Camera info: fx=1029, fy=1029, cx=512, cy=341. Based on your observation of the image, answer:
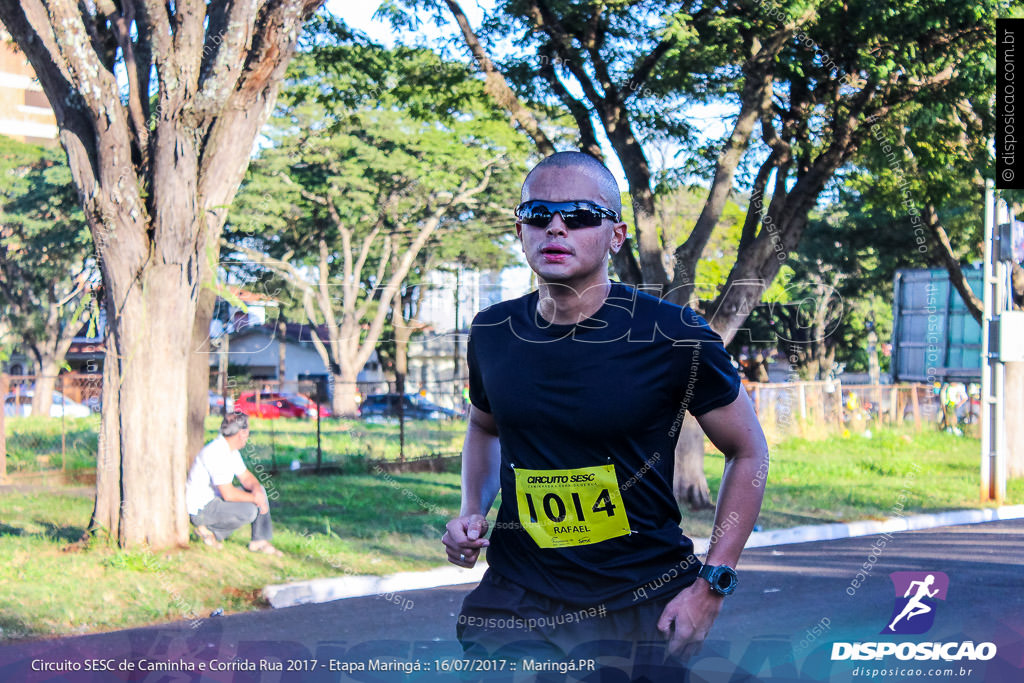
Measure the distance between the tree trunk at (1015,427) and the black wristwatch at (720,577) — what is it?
1511 centimetres

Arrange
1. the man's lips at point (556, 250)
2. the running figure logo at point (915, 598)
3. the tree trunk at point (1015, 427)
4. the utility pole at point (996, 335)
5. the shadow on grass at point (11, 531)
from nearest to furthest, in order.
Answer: the man's lips at point (556, 250) → the running figure logo at point (915, 598) → the shadow on grass at point (11, 531) → the utility pole at point (996, 335) → the tree trunk at point (1015, 427)

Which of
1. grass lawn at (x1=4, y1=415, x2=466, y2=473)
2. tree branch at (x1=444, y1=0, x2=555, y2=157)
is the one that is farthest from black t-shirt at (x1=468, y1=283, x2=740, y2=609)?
grass lawn at (x1=4, y1=415, x2=466, y2=473)

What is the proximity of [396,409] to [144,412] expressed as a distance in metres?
9.67

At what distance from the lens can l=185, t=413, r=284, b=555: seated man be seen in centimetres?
880

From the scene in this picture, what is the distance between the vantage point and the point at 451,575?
8.88 metres

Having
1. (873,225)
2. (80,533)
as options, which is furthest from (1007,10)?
(873,225)

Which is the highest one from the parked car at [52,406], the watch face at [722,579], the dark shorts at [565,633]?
the watch face at [722,579]

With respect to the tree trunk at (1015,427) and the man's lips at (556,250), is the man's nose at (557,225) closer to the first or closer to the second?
the man's lips at (556,250)

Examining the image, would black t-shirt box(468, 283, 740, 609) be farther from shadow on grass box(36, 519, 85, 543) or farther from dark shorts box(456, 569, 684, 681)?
shadow on grass box(36, 519, 85, 543)

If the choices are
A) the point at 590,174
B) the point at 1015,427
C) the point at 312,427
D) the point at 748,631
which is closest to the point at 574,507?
the point at 590,174

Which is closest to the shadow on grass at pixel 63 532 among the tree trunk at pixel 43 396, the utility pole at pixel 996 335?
the tree trunk at pixel 43 396

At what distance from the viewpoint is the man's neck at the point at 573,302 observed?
2.64 m

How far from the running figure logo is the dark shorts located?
4561 mm

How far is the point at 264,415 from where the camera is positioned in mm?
21484
